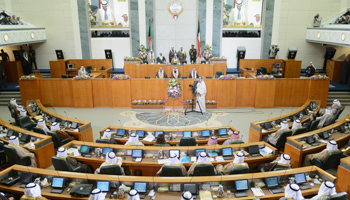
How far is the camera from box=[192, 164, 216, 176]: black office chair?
22.5 feet

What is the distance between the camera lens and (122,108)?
15.6 m

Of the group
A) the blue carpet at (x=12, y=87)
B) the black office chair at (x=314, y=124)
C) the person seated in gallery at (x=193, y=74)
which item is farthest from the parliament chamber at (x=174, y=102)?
the person seated in gallery at (x=193, y=74)

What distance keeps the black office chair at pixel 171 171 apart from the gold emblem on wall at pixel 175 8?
59.2 ft

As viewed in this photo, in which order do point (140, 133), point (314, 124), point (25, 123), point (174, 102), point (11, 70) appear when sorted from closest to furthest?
point (140, 133) → point (314, 124) → point (25, 123) → point (174, 102) → point (11, 70)

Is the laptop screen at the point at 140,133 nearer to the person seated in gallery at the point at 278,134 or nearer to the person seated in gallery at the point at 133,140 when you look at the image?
the person seated in gallery at the point at 133,140

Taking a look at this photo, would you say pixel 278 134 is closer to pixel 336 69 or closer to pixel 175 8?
pixel 336 69

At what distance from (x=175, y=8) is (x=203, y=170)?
1830 centimetres

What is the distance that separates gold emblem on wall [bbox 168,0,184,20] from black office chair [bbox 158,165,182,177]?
59.2 ft

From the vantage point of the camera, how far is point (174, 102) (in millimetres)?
15430

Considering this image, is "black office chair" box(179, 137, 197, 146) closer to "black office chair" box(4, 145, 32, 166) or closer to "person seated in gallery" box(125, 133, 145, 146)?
"person seated in gallery" box(125, 133, 145, 146)

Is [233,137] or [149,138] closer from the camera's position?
[233,137]

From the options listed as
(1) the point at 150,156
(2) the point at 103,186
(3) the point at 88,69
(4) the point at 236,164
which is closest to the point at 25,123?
(1) the point at 150,156

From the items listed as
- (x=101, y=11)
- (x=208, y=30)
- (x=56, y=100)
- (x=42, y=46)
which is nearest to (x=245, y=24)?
(x=208, y=30)

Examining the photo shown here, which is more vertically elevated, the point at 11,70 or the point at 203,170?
the point at 11,70
